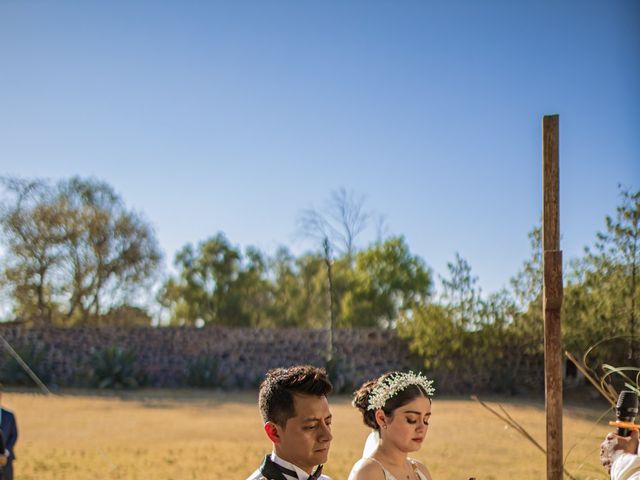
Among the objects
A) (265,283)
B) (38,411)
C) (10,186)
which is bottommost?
(38,411)

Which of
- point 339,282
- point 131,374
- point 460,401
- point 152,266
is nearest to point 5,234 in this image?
point 152,266

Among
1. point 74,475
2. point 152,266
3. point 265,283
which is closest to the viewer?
point 74,475

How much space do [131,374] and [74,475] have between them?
948 centimetres

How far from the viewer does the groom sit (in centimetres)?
187

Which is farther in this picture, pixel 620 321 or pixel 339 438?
pixel 620 321

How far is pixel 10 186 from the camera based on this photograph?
66.8 feet

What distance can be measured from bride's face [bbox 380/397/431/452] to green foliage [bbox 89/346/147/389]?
1406 cm

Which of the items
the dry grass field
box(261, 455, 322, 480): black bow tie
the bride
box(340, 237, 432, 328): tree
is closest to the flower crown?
the bride

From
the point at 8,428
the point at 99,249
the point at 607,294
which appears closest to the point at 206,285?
the point at 99,249

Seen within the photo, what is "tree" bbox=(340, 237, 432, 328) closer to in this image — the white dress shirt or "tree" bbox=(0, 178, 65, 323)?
"tree" bbox=(0, 178, 65, 323)

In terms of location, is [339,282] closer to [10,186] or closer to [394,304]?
[394,304]

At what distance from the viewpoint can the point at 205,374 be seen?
16.1m

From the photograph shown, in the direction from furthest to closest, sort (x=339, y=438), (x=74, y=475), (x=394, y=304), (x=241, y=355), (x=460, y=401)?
(x=394, y=304) → (x=241, y=355) → (x=460, y=401) → (x=339, y=438) → (x=74, y=475)

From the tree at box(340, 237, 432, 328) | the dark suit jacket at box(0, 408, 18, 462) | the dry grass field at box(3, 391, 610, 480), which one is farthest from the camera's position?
the tree at box(340, 237, 432, 328)
